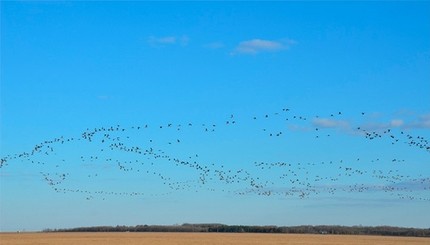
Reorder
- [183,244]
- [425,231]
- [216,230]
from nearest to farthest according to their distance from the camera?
[183,244] → [425,231] → [216,230]

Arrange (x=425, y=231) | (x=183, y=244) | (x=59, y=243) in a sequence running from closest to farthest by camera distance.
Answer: (x=183, y=244)
(x=59, y=243)
(x=425, y=231)

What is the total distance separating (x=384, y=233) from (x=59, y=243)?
62823 mm

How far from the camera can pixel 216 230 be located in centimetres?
12475

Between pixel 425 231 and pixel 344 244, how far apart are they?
44.2 metres

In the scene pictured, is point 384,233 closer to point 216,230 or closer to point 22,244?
point 216,230

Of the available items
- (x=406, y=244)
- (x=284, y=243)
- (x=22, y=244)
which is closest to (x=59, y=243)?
(x=22, y=244)

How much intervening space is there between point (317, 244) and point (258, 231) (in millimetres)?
48298

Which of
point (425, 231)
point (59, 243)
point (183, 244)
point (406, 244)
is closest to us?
point (183, 244)

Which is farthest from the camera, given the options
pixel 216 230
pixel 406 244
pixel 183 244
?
pixel 216 230

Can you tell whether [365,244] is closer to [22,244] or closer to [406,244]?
[406,244]

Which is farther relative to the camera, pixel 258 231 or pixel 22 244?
pixel 258 231

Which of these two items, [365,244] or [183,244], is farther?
[365,244]

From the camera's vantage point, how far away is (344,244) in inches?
2955

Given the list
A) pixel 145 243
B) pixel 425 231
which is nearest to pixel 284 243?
pixel 145 243
